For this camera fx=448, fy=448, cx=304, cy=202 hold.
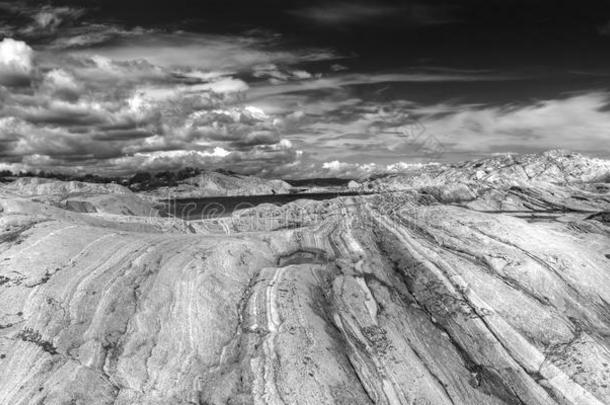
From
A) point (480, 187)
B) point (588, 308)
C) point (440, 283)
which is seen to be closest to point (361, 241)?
point (440, 283)

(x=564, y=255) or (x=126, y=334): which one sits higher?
(x=564, y=255)

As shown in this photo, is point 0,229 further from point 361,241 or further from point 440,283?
point 440,283

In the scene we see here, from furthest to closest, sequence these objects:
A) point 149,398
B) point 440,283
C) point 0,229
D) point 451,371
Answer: point 0,229
point 440,283
point 451,371
point 149,398

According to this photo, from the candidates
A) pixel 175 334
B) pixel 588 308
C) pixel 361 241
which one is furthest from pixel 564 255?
pixel 175 334

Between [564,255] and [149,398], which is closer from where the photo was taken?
[149,398]

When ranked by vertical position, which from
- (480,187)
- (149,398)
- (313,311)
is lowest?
(480,187)

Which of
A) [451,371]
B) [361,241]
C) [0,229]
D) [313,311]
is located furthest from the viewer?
[361,241]
